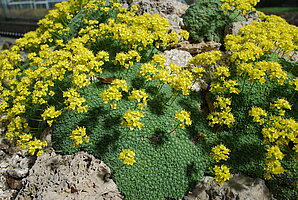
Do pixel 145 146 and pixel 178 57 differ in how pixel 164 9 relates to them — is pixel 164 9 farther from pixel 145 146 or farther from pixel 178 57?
pixel 145 146

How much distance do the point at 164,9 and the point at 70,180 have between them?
4779mm

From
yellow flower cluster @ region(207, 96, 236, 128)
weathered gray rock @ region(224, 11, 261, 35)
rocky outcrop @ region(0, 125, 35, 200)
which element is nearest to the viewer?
yellow flower cluster @ region(207, 96, 236, 128)

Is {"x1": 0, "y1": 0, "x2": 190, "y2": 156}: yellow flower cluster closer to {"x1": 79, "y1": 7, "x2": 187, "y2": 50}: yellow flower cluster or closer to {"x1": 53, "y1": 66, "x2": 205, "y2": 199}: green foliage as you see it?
{"x1": 79, "y1": 7, "x2": 187, "y2": 50}: yellow flower cluster

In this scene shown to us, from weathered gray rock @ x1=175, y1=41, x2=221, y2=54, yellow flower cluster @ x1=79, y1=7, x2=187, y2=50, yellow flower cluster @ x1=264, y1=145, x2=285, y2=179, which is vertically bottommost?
yellow flower cluster @ x1=264, y1=145, x2=285, y2=179

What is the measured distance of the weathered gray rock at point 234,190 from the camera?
317 centimetres

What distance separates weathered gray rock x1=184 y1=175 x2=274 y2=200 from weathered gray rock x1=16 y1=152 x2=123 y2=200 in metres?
1.26

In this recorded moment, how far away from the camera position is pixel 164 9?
19.3 ft

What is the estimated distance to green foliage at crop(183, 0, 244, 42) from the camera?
551 centimetres

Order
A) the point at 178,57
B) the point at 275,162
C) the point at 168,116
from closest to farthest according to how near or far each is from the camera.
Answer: the point at 275,162
the point at 168,116
the point at 178,57

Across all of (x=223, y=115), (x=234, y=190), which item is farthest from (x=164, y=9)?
(x=234, y=190)

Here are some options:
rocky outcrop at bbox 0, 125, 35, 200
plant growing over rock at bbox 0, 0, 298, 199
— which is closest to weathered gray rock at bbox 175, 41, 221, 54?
plant growing over rock at bbox 0, 0, 298, 199

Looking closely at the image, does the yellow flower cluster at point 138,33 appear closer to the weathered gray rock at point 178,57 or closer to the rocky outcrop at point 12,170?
the weathered gray rock at point 178,57

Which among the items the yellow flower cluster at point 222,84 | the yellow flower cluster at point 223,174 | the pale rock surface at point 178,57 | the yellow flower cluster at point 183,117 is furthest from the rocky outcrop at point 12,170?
the yellow flower cluster at point 222,84

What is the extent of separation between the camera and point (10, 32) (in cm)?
1680
